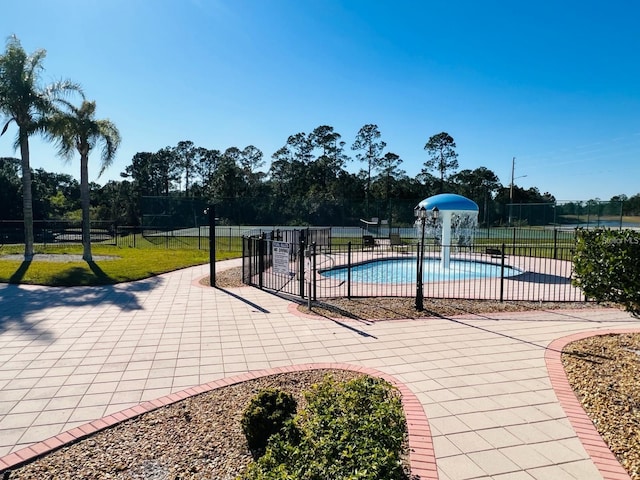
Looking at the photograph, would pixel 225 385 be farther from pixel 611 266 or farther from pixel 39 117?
pixel 39 117

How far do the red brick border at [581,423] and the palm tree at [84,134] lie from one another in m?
14.7

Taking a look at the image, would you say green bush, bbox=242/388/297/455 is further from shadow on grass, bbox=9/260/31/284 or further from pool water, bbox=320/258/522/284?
shadow on grass, bbox=9/260/31/284

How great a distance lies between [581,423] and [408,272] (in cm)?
1055

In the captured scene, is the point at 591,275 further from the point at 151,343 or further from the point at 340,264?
the point at 340,264

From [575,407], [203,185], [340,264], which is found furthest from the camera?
[203,185]

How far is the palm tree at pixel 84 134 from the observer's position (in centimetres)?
1419

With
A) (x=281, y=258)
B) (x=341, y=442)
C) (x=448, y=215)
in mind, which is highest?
(x=448, y=215)

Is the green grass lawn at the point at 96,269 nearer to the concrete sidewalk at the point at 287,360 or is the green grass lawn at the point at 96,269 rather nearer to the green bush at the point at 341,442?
the concrete sidewalk at the point at 287,360

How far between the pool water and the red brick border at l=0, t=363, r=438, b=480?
24.9ft

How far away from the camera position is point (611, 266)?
14.7 feet

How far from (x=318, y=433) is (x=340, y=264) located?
11.9 meters

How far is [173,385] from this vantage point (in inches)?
170

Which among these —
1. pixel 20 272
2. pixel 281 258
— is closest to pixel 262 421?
pixel 281 258

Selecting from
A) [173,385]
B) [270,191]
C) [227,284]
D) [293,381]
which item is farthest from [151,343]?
[270,191]
